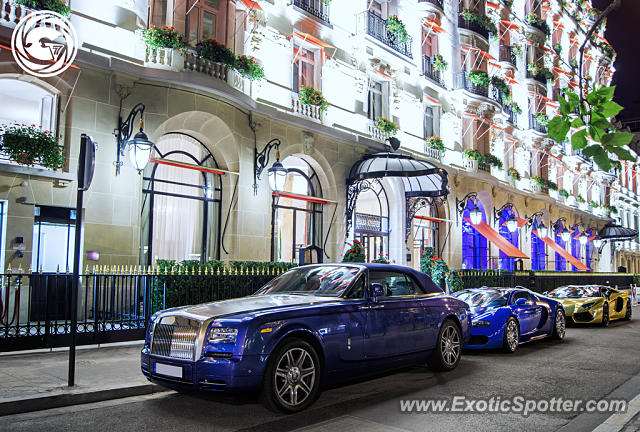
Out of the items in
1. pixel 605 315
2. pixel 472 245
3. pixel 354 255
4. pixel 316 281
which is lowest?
pixel 605 315

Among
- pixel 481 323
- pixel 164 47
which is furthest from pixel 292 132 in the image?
pixel 481 323

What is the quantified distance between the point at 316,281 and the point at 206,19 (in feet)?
38.8

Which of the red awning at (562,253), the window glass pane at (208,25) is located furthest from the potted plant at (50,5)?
the red awning at (562,253)

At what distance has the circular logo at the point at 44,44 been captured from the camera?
12.2m

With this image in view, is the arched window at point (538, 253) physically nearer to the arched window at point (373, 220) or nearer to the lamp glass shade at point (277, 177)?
the arched window at point (373, 220)

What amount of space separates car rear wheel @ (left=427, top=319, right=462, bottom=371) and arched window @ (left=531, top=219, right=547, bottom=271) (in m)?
31.4

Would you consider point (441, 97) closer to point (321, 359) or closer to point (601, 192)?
point (321, 359)

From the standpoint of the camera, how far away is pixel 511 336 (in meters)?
11.0

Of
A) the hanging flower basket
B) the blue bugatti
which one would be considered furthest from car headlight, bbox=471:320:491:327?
the hanging flower basket

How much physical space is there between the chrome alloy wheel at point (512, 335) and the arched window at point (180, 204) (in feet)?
29.3

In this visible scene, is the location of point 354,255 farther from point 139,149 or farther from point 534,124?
point 534,124

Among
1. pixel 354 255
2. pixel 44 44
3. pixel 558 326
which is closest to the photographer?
pixel 44 44

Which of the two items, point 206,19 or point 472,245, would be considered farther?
point 472,245

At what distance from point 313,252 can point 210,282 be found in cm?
286
